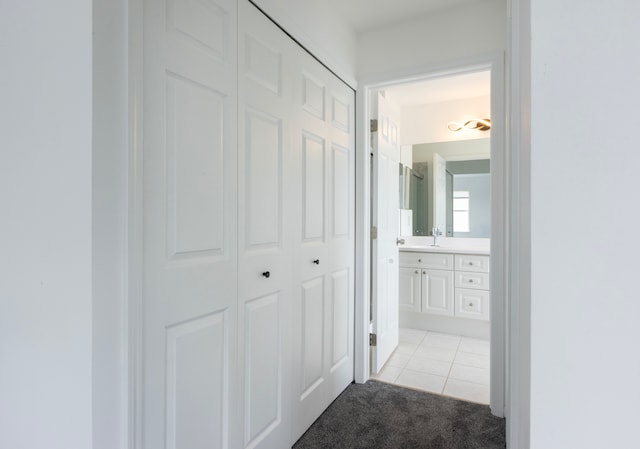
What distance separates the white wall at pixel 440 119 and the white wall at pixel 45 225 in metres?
3.61

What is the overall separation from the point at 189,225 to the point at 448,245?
3.31m

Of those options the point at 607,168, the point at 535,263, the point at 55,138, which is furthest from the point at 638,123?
the point at 55,138

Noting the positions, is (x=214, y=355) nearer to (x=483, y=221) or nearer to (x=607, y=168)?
(x=607, y=168)

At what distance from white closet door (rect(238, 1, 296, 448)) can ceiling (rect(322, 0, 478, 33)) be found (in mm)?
759

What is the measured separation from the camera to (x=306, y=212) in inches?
72.0

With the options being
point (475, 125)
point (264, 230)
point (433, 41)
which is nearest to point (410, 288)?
point (475, 125)

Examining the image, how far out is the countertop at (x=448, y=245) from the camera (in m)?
3.41

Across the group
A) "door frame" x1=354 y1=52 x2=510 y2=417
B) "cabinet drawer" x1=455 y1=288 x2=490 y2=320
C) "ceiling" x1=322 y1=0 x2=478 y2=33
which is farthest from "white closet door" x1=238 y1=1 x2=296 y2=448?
"cabinet drawer" x1=455 y1=288 x2=490 y2=320

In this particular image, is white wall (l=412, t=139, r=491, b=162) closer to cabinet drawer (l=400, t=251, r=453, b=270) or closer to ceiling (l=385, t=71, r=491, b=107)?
ceiling (l=385, t=71, r=491, b=107)

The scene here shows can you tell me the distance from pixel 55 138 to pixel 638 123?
118cm

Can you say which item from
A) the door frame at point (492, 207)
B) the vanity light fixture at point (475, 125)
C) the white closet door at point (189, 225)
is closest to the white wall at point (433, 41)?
the door frame at point (492, 207)

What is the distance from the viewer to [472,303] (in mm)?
3266

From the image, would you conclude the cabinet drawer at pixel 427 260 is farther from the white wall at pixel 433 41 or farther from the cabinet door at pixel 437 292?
the white wall at pixel 433 41

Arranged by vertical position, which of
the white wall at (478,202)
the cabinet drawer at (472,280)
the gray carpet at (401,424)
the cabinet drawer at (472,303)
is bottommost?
the gray carpet at (401,424)
